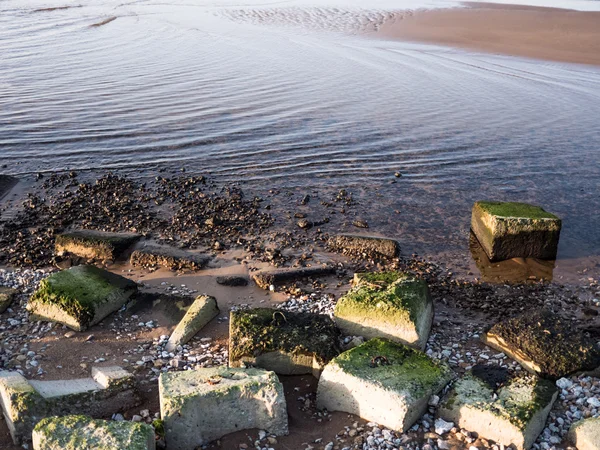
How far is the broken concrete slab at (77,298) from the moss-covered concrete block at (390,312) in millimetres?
2984

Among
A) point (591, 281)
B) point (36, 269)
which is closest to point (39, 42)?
point (36, 269)

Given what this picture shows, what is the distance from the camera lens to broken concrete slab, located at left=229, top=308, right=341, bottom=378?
273 inches

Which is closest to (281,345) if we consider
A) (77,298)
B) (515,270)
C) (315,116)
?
(77,298)

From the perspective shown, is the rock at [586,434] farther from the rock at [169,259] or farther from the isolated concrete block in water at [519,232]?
the rock at [169,259]

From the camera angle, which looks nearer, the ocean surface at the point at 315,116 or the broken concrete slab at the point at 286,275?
the broken concrete slab at the point at 286,275

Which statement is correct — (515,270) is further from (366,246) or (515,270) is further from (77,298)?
(77,298)

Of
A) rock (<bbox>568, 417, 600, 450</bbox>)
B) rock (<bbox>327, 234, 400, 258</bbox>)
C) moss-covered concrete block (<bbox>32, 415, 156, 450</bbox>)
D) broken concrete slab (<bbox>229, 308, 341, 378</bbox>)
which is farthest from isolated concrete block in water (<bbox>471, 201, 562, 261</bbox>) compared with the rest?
moss-covered concrete block (<bbox>32, 415, 156, 450</bbox>)

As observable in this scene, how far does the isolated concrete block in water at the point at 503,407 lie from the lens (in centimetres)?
584

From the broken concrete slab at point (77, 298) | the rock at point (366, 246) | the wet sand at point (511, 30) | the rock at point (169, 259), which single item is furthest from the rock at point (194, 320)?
the wet sand at point (511, 30)

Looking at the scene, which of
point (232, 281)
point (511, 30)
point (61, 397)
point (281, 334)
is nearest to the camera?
point (61, 397)

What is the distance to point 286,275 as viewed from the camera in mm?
9273

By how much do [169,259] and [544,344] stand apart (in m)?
5.55

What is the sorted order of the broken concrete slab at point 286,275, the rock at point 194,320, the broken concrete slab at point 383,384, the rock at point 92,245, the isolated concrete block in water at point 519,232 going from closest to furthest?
the broken concrete slab at point 383,384 < the rock at point 194,320 < the broken concrete slab at point 286,275 < the isolated concrete block in water at point 519,232 < the rock at point 92,245

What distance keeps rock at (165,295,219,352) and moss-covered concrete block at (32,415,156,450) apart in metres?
2.10
